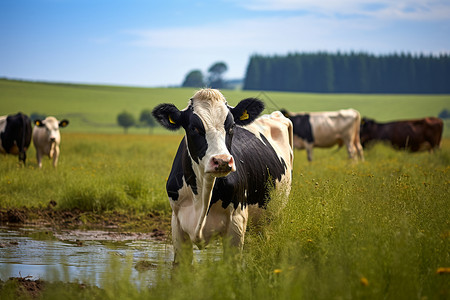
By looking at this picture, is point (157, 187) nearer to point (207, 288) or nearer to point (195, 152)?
point (195, 152)

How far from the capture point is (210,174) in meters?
5.04

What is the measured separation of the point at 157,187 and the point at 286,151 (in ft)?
15.2

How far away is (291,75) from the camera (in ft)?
456

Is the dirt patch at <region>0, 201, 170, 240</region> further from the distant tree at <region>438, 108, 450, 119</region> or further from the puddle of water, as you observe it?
the distant tree at <region>438, 108, 450, 119</region>

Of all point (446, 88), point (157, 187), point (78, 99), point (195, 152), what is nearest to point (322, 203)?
point (195, 152)

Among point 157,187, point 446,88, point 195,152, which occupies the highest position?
point 195,152

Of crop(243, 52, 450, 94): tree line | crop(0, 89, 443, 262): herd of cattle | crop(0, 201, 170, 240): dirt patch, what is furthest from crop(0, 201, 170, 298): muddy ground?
crop(243, 52, 450, 94): tree line

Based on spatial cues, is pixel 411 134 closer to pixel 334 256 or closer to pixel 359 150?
pixel 359 150

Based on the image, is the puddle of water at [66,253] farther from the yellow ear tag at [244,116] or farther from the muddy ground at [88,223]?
the yellow ear tag at [244,116]

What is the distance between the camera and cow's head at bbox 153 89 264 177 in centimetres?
485

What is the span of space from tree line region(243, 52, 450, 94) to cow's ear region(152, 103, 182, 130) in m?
132

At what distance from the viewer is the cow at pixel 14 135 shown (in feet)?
60.0

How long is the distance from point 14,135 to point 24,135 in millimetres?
346

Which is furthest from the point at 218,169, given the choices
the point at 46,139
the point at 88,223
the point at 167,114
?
the point at 46,139
